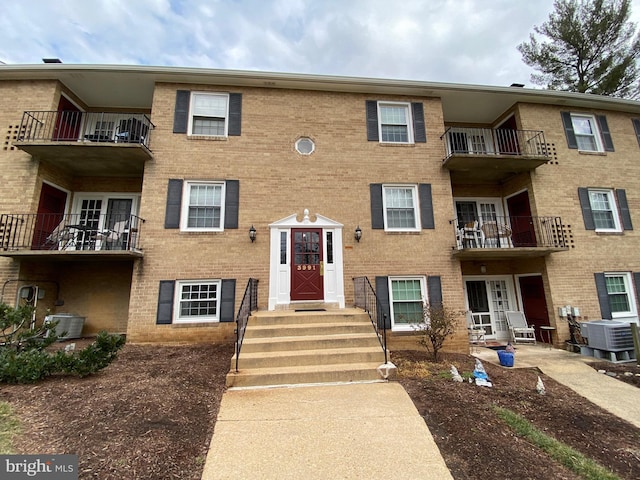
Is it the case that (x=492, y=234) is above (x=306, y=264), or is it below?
above

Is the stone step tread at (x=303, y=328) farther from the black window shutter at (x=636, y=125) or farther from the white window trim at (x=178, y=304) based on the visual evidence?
the black window shutter at (x=636, y=125)

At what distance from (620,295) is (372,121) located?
10.4m

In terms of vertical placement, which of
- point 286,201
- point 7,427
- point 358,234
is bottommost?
point 7,427

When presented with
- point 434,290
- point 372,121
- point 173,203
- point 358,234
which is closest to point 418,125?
point 372,121

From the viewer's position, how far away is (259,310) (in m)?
8.14

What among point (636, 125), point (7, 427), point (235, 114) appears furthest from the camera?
point (636, 125)

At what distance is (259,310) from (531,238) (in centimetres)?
955

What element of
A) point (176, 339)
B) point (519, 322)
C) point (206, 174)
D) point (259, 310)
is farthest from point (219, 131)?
point (519, 322)

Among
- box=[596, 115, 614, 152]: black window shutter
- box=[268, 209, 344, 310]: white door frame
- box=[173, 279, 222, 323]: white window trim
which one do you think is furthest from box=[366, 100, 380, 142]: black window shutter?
box=[596, 115, 614, 152]: black window shutter

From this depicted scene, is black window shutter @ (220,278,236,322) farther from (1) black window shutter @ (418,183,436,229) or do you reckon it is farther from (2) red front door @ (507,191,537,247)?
(2) red front door @ (507,191,537,247)

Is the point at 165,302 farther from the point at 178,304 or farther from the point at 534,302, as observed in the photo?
the point at 534,302

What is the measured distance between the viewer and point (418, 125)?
9945mm

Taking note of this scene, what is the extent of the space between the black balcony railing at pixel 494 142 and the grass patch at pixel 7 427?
10.9 m

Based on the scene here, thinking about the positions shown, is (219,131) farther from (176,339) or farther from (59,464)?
(59,464)
